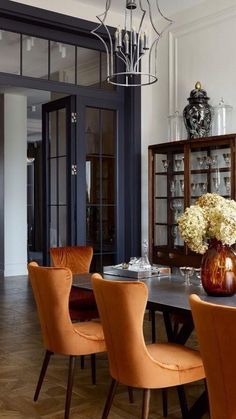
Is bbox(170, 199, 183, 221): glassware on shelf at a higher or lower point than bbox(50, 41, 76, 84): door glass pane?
lower

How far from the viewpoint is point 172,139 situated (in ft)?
18.4

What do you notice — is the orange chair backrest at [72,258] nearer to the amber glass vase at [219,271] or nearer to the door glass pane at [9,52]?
the amber glass vase at [219,271]

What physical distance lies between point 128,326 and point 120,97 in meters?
4.09

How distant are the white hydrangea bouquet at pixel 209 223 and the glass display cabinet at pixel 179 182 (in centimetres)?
203

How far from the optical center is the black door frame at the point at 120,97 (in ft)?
17.1

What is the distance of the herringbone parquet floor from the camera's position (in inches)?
122

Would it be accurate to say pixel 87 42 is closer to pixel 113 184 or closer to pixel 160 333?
pixel 113 184

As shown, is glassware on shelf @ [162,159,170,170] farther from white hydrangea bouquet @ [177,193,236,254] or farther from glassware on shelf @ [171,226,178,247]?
white hydrangea bouquet @ [177,193,236,254]

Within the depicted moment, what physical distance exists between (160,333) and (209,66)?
111 inches

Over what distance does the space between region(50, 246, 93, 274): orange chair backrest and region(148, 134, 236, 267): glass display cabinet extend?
1.21 meters

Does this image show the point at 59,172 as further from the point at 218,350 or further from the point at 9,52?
the point at 218,350

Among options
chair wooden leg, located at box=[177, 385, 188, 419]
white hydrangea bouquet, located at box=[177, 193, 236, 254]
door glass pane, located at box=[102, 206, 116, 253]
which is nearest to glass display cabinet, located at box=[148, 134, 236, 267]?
door glass pane, located at box=[102, 206, 116, 253]

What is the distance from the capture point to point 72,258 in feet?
14.5

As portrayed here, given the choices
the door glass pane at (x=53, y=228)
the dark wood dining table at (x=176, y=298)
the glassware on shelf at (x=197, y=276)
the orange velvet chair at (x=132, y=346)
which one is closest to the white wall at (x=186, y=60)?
the door glass pane at (x=53, y=228)
